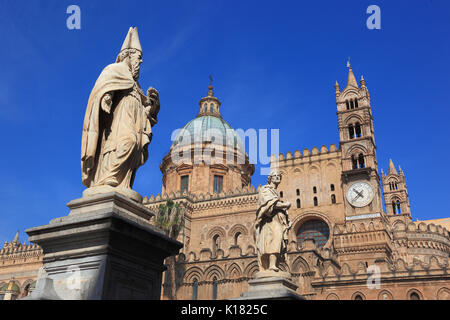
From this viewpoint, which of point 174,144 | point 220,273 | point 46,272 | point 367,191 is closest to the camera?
point 46,272

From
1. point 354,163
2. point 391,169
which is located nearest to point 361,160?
point 354,163

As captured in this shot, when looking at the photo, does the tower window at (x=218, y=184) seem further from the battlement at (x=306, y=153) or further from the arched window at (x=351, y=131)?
the arched window at (x=351, y=131)

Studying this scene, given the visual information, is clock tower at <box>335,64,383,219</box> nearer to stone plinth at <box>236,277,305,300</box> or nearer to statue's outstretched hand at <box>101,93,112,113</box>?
stone plinth at <box>236,277,305,300</box>

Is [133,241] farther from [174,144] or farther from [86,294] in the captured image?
[174,144]

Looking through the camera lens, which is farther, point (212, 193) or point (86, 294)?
point (212, 193)

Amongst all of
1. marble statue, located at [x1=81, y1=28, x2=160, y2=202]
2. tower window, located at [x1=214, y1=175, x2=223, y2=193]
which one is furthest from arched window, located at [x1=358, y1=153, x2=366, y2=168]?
marble statue, located at [x1=81, y1=28, x2=160, y2=202]

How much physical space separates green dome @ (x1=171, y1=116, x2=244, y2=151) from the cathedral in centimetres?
18

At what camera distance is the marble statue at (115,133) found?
17.3 feet

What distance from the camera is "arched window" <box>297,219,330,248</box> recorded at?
4159cm

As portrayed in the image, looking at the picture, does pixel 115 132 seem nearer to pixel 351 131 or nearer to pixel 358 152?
pixel 358 152

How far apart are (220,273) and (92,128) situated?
2944 centimetres

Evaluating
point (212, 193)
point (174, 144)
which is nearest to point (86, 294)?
point (212, 193)

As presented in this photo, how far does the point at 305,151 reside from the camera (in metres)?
46.8
